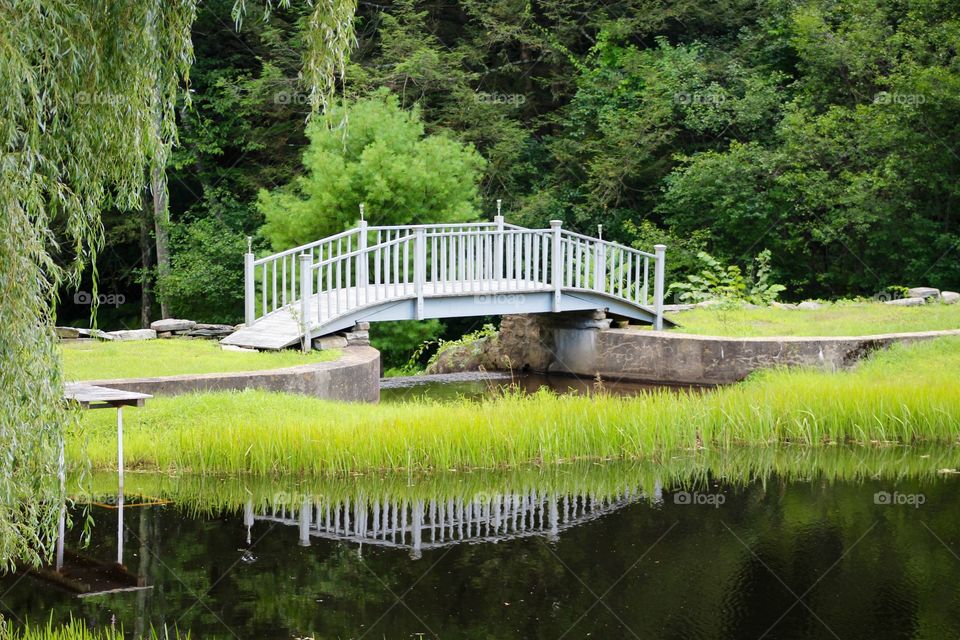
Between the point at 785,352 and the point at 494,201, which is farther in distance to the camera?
the point at 494,201

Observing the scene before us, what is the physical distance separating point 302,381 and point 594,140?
15.3 metres

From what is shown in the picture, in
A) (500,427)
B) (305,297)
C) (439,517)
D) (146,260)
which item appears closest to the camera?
(439,517)

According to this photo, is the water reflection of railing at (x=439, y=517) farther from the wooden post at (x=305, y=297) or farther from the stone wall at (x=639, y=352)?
the stone wall at (x=639, y=352)

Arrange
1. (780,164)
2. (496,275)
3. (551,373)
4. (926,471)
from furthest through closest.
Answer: (780,164)
(551,373)
(496,275)
(926,471)

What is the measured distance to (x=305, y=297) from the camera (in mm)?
14531

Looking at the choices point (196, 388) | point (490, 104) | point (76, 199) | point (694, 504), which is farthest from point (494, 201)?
point (76, 199)

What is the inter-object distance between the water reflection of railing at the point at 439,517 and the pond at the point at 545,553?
0.08 ft

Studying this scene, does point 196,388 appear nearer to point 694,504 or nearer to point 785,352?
point 694,504

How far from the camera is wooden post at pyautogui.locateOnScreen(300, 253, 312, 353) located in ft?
47.6

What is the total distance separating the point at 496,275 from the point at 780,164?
29.1 ft

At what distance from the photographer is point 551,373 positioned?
19.1m

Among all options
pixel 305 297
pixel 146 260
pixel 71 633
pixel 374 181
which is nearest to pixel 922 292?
pixel 374 181

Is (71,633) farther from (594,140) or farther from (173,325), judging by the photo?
(594,140)

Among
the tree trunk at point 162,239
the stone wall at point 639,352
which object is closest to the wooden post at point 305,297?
the stone wall at point 639,352
